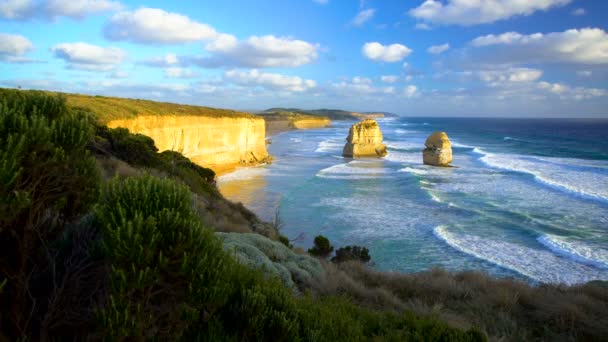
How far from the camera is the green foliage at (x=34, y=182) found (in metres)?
3.08

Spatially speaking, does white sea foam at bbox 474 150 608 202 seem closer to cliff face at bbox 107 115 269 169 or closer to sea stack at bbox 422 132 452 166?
sea stack at bbox 422 132 452 166

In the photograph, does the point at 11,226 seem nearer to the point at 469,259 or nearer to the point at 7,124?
the point at 7,124

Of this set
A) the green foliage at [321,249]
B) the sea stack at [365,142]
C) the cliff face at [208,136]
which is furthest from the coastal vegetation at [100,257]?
the sea stack at [365,142]

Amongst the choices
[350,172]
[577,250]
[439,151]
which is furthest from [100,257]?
[439,151]

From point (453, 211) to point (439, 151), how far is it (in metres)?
22.7

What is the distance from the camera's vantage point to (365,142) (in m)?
57.4

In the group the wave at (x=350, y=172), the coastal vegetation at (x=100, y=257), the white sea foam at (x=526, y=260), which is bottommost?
the white sea foam at (x=526, y=260)

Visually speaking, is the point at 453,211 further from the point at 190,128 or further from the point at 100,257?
the point at 190,128

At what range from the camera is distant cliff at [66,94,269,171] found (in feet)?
101

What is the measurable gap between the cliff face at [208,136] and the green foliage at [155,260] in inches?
1050

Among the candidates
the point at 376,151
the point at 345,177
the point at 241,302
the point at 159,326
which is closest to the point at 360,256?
the point at 241,302

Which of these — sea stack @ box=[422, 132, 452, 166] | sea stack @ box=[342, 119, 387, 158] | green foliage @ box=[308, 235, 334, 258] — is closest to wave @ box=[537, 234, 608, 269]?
green foliage @ box=[308, 235, 334, 258]

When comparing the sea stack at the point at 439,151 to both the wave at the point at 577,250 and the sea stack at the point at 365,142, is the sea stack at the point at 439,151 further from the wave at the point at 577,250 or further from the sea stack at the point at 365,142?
the wave at the point at 577,250

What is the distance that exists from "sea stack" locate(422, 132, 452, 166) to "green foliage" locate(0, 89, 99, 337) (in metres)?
45.9
